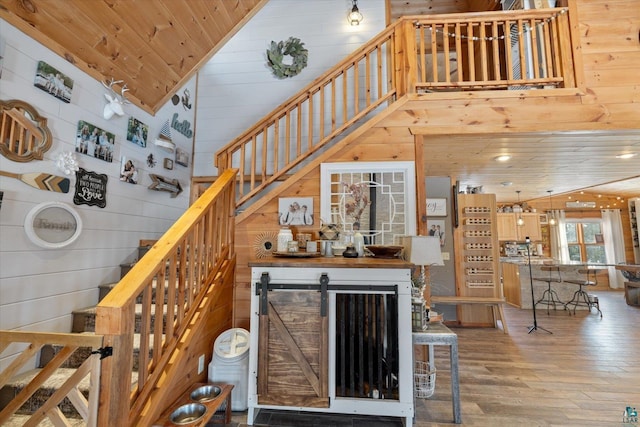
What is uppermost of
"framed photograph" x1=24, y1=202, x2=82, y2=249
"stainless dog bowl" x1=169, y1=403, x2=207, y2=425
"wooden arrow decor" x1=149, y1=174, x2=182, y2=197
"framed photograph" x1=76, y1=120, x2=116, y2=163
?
"framed photograph" x1=76, y1=120, x2=116, y2=163

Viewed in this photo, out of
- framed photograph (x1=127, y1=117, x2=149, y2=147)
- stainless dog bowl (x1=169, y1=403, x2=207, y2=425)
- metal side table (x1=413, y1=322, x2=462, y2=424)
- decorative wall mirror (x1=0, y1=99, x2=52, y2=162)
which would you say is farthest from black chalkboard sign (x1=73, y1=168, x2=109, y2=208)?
metal side table (x1=413, y1=322, x2=462, y2=424)

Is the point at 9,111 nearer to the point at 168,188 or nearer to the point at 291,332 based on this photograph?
the point at 168,188

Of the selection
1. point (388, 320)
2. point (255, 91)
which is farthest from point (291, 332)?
point (255, 91)

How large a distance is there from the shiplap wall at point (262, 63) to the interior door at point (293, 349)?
3042mm

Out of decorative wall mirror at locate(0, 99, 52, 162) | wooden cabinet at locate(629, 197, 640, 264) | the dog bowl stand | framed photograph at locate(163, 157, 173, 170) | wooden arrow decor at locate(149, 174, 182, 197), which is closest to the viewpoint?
the dog bowl stand

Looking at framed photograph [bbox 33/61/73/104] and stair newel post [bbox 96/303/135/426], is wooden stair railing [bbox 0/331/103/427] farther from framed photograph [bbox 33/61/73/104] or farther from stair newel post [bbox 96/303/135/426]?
framed photograph [bbox 33/61/73/104]

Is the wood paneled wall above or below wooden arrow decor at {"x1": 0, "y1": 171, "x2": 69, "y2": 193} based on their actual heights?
above

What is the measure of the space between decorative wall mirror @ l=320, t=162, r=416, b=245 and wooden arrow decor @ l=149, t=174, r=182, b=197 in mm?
2075

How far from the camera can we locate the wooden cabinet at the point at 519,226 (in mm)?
8656

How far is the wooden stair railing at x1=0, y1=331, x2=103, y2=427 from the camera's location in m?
1.42

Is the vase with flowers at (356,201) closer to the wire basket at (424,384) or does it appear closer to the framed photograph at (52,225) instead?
the wire basket at (424,384)

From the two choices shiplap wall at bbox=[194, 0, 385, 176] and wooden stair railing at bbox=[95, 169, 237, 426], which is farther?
shiplap wall at bbox=[194, 0, 385, 176]

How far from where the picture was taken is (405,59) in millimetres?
3146

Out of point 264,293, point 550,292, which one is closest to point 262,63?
point 264,293
